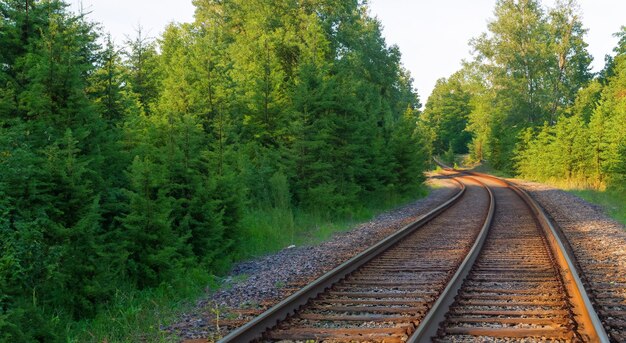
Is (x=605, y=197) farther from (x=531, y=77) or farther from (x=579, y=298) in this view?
(x=531, y=77)

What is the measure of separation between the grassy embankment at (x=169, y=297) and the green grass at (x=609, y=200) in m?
10.1

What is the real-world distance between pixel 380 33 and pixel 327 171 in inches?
956

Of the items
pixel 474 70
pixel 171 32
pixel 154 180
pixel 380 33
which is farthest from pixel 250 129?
pixel 474 70

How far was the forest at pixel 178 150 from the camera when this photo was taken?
262 inches

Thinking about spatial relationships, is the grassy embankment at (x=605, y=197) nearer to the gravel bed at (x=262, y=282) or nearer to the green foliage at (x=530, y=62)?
the gravel bed at (x=262, y=282)

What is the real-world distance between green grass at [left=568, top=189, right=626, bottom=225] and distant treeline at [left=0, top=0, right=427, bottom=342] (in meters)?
8.91

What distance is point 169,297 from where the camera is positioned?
7.82 meters

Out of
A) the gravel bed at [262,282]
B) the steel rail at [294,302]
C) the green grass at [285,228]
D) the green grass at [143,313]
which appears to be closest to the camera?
the steel rail at [294,302]

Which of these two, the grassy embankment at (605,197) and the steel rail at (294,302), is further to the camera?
the grassy embankment at (605,197)

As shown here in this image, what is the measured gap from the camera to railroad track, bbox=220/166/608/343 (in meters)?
5.45

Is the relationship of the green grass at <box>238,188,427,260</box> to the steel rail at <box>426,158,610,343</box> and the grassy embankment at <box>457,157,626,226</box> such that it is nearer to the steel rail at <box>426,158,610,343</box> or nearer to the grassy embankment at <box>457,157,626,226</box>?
the steel rail at <box>426,158,610,343</box>

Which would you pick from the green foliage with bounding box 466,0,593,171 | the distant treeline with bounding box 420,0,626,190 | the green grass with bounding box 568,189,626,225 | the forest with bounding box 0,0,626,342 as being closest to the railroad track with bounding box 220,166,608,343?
the forest with bounding box 0,0,626,342

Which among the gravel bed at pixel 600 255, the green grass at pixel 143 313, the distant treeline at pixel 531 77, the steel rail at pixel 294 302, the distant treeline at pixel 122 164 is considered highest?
the distant treeline at pixel 531 77

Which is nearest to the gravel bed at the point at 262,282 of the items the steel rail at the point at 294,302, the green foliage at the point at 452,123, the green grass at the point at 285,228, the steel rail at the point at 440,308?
the steel rail at the point at 294,302
